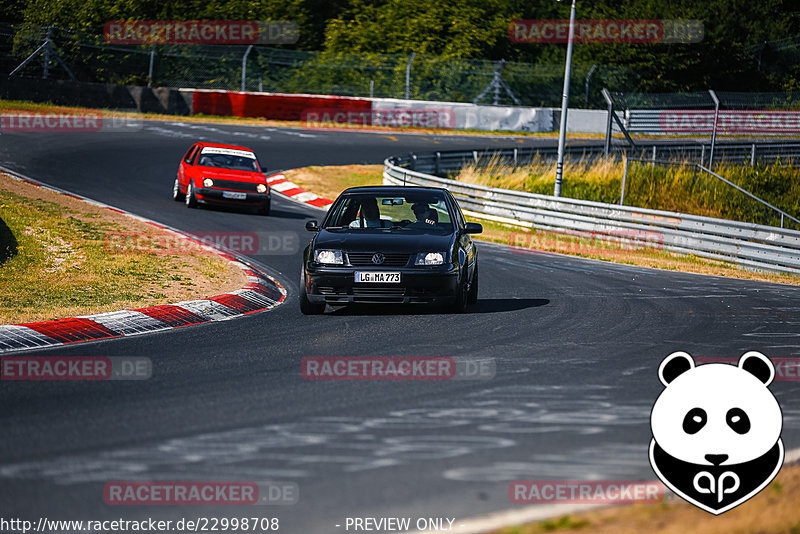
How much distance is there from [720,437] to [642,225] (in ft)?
58.7

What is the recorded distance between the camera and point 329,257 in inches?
458

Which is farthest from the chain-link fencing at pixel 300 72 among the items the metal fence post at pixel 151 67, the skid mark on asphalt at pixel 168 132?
the skid mark on asphalt at pixel 168 132

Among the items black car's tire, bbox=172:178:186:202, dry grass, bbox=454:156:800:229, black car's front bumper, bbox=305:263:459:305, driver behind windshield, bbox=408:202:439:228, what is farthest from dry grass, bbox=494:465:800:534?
dry grass, bbox=454:156:800:229

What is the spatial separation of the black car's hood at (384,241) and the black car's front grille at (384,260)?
0.21 feet

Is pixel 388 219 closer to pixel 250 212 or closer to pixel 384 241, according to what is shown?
pixel 384 241

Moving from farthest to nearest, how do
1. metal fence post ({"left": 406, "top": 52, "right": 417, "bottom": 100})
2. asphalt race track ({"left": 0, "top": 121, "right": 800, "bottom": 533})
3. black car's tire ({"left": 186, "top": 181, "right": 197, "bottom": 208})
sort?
1. metal fence post ({"left": 406, "top": 52, "right": 417, "bottom": 100})
2. black car's tire ({"left": 186, "top": 181, "right": 197, "bottom": 208})
3. asphalt race track ({"left": 0, "top": 121, "right": 800, "bottom": 533})

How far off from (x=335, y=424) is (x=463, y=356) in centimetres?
270

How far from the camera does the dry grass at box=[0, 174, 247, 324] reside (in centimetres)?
1162

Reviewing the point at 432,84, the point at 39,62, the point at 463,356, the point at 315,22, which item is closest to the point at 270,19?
the point at 315,22

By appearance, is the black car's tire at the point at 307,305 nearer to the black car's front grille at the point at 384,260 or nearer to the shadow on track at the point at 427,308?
the shadow on track at the point at 427,308

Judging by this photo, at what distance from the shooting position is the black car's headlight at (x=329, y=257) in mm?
11594

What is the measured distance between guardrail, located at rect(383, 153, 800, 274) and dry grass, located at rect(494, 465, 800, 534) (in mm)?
13469

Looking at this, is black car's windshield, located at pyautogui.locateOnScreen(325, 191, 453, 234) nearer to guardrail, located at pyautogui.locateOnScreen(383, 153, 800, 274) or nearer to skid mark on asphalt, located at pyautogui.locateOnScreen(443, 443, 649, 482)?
guardrail, located at pyautogui.locateOnScreen(383, 153, 800, 274)

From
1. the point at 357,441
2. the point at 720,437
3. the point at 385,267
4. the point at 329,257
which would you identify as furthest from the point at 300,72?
the point at 720,437
